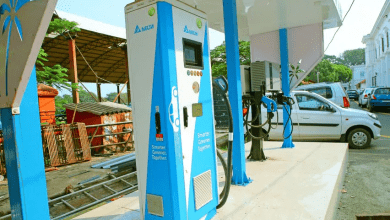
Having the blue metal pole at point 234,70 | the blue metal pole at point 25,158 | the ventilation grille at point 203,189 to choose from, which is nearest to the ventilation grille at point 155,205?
the ventilation grille at point 203,189

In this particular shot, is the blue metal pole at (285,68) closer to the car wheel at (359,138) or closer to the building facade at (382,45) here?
the car wheel at (359,138)

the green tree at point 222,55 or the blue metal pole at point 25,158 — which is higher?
the green tree at point 222,55

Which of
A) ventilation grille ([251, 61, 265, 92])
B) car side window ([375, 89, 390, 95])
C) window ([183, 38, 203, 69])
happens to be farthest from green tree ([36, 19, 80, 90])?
car side window ([375, 89, 390, 95])

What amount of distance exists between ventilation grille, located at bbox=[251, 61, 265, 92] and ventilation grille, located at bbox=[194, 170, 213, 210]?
2.59 meters

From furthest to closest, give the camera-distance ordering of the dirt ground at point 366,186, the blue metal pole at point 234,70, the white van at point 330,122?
the white van at point 330,122 < the dirt ground at point 366,186 < the blue metal pole at point 234,70

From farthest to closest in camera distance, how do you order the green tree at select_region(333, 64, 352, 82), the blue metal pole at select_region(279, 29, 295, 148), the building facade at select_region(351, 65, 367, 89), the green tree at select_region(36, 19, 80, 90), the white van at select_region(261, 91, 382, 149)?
the building facade at select_region(351, 65, 367, 89) → the green tree at select_region(333, 64, 352, 82) → the green tree at select_region(36, 19, 80, 90) → the white van at select_region(261, 91, 382, 149) → the blue metal pole at select_region(279, 29, 295, 148)

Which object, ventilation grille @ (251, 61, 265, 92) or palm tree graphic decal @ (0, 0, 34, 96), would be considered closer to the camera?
palm tree graphic decal @ (0, 0, 34, 96)

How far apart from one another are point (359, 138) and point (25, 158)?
27.3 feet

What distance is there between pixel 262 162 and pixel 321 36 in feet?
10.9

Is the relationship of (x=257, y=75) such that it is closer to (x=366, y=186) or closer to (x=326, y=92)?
(x=366, y=186)

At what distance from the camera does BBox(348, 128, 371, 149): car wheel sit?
7763 mm

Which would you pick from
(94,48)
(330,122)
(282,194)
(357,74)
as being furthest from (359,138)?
(357,74)

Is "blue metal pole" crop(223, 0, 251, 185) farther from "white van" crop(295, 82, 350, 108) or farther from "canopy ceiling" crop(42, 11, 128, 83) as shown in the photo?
"canopy ceiling" crop(42, 11, 128, 83)

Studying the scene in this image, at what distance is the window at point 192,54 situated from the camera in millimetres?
2790
